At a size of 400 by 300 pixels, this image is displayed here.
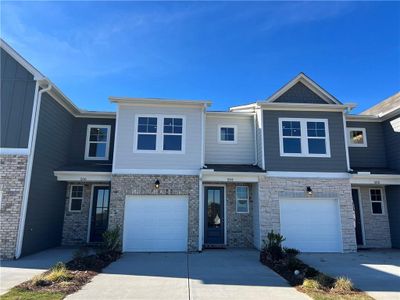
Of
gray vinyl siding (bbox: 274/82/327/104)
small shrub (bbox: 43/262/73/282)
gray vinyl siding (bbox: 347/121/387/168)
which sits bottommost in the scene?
small shrub (bbox: 43/262/73/282)

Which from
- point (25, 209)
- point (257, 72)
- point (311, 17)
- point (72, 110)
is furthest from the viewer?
point (257, 72)

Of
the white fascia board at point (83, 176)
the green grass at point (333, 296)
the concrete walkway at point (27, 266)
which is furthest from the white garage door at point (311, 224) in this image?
the concrete walkway at point (27, 266)

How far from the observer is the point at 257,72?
616 inches

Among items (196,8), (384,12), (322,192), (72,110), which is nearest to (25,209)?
(72,110)

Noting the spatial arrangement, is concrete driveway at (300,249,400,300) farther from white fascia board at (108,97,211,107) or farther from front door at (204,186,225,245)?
white fascia board at (108,97,211,107)

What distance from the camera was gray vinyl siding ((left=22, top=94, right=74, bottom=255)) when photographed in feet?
33.2

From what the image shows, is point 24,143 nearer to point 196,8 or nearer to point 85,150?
point 85,150

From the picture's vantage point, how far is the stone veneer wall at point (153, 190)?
36.6 feet

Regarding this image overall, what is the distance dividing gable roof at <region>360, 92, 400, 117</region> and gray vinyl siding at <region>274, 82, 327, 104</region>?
322cm

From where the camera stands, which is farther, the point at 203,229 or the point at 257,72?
the point at 257,72

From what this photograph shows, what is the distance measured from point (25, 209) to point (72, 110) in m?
5.17

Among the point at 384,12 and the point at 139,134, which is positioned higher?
the point at 384,12

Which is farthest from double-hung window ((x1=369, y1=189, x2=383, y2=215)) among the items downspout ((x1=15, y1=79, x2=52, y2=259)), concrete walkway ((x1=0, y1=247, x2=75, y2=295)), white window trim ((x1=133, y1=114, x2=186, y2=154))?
downspout ((x1=15, y1=79, x2=52, y2=259))

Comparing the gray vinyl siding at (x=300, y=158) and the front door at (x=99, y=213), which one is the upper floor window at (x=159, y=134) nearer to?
the front door at (x=99, y=213)
